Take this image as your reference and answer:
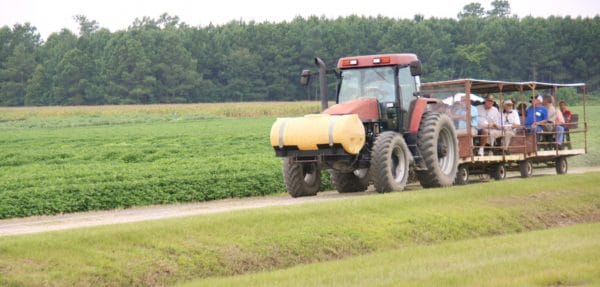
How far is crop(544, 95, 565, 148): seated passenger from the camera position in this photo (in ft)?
92.6

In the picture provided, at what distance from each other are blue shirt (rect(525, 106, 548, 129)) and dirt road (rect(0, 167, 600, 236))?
5061 millimetres

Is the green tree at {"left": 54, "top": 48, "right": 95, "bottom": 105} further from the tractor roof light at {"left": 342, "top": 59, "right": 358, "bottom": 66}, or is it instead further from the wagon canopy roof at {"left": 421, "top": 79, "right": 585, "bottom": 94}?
the tractor roof light at {"left": 342, "top": 59, "right": 358, "bottom": 66}

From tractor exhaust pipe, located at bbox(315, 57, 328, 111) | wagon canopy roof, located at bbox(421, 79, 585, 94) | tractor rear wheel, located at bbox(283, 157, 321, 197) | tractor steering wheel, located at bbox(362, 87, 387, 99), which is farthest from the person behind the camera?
wagon canopy roof, located at bbox(421, 79, 585, 94)

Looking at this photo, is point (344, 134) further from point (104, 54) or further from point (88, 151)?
point (104, 54)

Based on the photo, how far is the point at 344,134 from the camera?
21156mm

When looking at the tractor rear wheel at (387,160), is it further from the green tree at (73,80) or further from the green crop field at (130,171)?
the green tree at (73,80)

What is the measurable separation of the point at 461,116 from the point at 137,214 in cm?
876

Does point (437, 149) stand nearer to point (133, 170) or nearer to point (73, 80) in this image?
point (133, 170)

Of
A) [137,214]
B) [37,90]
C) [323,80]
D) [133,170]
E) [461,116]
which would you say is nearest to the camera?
[137,214]

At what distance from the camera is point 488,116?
2645 centimetres

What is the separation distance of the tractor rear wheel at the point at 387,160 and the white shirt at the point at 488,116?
14.1ft

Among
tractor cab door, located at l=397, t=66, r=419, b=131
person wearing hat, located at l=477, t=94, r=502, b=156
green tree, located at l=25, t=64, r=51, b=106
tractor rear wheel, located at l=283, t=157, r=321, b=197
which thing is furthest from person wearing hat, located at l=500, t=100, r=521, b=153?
green tree, located at l=25, t=64, r=51, b=106

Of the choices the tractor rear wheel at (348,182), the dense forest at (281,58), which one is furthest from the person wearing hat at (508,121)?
the dense forest at (281,58)

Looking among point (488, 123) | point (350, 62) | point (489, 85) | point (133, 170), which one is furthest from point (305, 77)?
point (489, 85)
